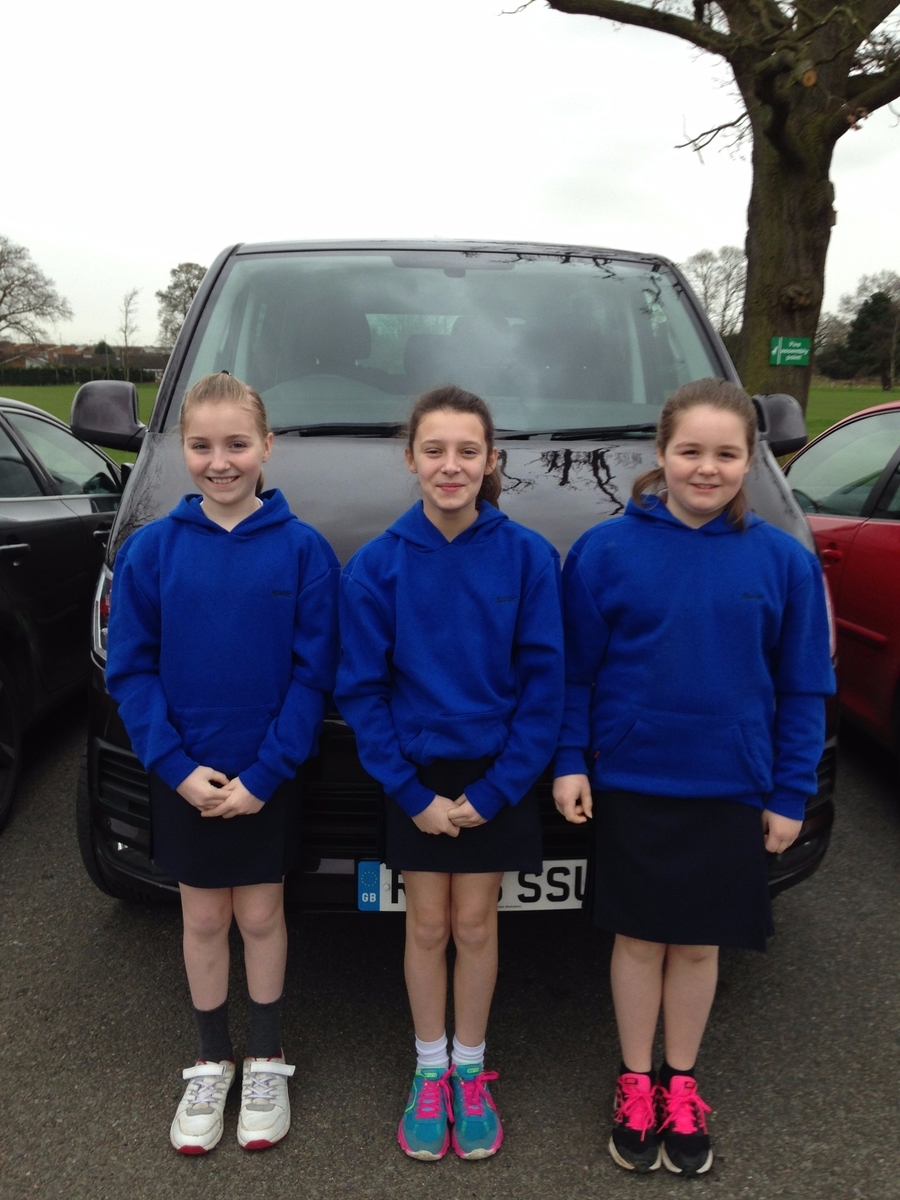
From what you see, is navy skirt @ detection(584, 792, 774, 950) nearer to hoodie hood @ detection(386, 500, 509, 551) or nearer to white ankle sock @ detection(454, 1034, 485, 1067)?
white ankle sock @ detection(454, 1034, 485, 1067)

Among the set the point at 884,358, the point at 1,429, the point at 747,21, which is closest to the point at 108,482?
the point at 1,429

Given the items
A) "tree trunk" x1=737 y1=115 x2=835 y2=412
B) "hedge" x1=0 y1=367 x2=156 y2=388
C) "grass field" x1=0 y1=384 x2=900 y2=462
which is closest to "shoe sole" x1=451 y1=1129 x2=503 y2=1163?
"tree trunk" x1=737 y1=115 x2=835 y2=412

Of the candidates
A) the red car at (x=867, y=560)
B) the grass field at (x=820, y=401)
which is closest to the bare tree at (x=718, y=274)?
the grass field at (x=820, y=401)

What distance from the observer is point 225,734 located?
198 cm

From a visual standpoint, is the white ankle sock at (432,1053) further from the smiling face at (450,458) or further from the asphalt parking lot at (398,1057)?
the smiling face at (450,458)

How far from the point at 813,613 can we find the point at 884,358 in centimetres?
7200

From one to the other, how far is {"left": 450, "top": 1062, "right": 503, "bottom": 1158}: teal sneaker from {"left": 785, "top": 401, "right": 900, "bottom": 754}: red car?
73.5 inches

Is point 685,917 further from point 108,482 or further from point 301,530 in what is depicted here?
point 108,482

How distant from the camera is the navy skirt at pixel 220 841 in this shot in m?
2.02

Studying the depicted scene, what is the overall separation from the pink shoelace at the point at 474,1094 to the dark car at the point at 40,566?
7.03 feet

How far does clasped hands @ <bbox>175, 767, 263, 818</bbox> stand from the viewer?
6.38 feet

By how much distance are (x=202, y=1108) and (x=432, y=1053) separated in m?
0.49

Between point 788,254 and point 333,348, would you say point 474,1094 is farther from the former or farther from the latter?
point 788,254

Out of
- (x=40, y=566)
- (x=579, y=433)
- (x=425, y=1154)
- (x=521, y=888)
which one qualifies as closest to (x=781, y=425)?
(x=579, y=433)
